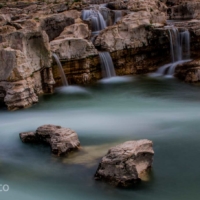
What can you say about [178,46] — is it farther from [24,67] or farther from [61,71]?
[24,67]

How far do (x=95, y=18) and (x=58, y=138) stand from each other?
41.6 feet

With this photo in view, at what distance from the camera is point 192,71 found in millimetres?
15422

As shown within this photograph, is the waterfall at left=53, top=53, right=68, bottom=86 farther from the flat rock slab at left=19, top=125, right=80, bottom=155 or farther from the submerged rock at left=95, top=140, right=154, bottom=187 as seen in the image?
the submerged rock at left=95, top=140, right=154, bottom=187

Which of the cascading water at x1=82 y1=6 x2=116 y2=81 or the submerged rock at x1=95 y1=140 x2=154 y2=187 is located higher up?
the cascading water at x1=82 y1=6 x2=116 y2=81

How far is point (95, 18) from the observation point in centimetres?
1956

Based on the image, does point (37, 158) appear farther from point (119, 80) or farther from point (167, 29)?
point (167, 29)

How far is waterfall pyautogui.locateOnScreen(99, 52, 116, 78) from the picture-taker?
16641 mm

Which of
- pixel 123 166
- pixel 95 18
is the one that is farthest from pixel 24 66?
pixel 95 18

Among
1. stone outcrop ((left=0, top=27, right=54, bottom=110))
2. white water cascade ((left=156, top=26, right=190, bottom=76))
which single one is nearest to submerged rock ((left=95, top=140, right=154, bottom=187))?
→ stone outcrop ((left=0, top=27, right=54, bottom=110))

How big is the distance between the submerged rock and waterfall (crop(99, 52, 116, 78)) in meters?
10.1

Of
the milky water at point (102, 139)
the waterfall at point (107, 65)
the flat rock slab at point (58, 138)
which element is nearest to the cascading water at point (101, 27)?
the waterfall at point (107, 65)

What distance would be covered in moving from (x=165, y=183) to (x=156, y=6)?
17.2 meters

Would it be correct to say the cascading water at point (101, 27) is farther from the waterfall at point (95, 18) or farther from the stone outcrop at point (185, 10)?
the stone outcrop at point (185, 10)

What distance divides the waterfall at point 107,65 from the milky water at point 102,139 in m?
1.81
